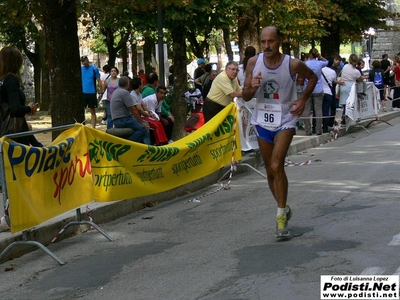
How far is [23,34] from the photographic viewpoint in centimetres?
3916

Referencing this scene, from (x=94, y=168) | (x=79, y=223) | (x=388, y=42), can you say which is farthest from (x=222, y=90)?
(x=388, y=42)

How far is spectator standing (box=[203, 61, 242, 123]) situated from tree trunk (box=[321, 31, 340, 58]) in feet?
62.3

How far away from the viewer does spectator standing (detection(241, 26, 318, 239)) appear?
8359 millimetres

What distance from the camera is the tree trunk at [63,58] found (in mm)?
13305

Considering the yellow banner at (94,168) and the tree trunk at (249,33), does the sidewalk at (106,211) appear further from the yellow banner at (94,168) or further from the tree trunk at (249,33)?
the tree trunk at (249,33)

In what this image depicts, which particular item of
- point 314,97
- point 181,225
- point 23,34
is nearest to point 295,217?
point 181,225

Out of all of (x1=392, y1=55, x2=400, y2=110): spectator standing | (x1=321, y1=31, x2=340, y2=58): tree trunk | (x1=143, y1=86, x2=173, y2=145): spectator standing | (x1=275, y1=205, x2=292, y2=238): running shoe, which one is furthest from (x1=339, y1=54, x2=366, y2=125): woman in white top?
(x1=275, y1=205, x2=292, y2=238): running shoe

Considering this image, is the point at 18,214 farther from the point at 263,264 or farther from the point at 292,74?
the point at 292,74

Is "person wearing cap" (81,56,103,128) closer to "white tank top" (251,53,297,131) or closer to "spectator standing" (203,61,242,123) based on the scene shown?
"spectator standing" (203,61,242,123)

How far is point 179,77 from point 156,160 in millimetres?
7931

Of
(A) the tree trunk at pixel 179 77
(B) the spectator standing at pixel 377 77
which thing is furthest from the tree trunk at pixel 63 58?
(B) the spectator standing at pixel 377 77

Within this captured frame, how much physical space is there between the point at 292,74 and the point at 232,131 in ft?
17.3

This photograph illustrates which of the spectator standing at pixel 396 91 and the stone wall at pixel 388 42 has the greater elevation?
the stone wall at pixel 388 42

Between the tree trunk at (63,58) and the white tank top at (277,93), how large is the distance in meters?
5.28
